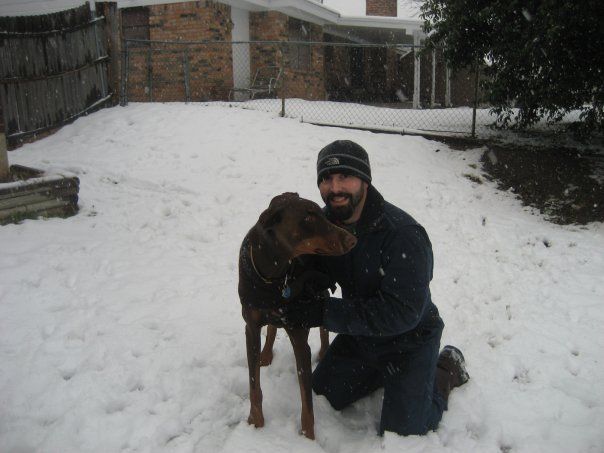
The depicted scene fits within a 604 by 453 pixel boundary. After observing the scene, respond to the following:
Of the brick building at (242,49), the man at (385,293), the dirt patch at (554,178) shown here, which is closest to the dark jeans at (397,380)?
the man at (385,293)

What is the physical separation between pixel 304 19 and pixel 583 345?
1449 centimetres

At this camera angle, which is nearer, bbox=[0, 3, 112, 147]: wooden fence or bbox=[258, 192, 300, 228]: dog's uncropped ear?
bbox=[258, 192, 300, 228]: dog's uncropped ear

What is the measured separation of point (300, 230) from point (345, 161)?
0.48 m

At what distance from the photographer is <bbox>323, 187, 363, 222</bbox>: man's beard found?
8.72ft

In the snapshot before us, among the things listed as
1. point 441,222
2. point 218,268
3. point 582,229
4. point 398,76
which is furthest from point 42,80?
point 398,76

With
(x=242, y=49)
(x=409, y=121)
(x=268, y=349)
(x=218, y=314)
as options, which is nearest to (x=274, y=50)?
(x=242, y=49)

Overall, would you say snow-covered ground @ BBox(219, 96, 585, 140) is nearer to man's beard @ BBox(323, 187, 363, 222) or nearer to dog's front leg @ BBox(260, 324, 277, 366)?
dog's front leg @ BBox(260, 324, 277, 366)

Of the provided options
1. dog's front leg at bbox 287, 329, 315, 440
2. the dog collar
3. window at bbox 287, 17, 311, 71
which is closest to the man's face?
the dog collar

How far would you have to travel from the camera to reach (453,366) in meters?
3.16

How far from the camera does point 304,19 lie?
619 inches

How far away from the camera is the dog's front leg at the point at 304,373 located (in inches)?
104

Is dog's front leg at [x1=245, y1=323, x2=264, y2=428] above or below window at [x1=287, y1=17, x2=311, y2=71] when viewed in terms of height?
below

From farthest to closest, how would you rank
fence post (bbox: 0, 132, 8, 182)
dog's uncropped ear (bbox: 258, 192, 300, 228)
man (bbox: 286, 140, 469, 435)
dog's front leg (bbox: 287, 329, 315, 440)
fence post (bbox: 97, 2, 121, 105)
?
fence post (bbox: 97, 2, 121, 105) → fence post (bbox: 0, 132, 8, 182) → dog's front leg (bbox: 287, 329, 315, 440) → man (bbox: 286, 140, 469, 435) → dog's uncropped ear (bbox: 258, 192, 300, 228)

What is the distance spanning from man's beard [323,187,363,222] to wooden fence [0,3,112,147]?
646 centimetres
